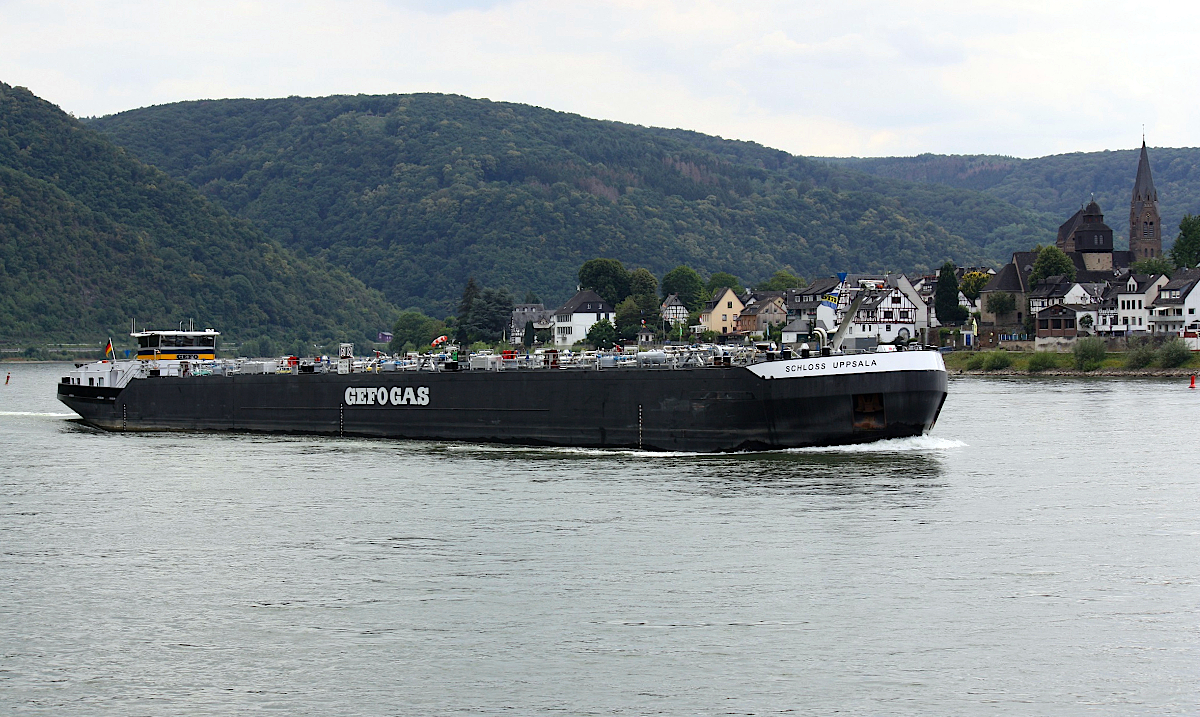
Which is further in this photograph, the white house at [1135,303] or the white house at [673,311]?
the white house at [673,311]

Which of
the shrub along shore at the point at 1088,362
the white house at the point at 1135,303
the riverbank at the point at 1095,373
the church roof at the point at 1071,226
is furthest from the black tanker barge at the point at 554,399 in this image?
the church roof at the point at 1071,226

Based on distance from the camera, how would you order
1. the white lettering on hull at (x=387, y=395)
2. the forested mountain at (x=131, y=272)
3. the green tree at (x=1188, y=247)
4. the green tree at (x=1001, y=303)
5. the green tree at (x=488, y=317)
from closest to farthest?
the white lettering on hull at (x=387, y=395) → the green tree at (x=1001, y=303) → the green tree at (x=1188, y=247) → the green tree at (x=488, y=317) → the forested mountain at (x=131, y=272)

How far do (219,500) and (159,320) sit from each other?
145258mm

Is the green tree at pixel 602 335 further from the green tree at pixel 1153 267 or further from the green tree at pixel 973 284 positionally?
the green tree at pixel 1153 267

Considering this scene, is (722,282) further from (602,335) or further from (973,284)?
(602,335)

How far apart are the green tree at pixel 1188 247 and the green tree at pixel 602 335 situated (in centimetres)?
6464

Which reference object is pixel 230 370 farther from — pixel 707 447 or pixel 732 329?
pixel 732 329

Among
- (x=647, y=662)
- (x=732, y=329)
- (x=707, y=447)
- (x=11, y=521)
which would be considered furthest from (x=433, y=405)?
(x=732, y=329)

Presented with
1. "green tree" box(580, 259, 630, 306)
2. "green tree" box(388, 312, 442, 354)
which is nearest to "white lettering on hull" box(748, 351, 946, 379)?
"green tree" box(388, 312, 442, 354)

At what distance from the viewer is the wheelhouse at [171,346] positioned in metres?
56.0

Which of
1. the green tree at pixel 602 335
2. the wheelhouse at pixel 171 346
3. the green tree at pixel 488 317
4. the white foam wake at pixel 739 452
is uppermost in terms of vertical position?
the green tree at pixel 488 317

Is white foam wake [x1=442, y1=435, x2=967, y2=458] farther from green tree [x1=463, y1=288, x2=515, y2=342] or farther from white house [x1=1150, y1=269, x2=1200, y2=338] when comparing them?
green tree [x1=463, y1=288, x2=515, y2=342]

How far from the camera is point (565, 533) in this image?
24.4m

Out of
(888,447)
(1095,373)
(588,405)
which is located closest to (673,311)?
(1095,373)
